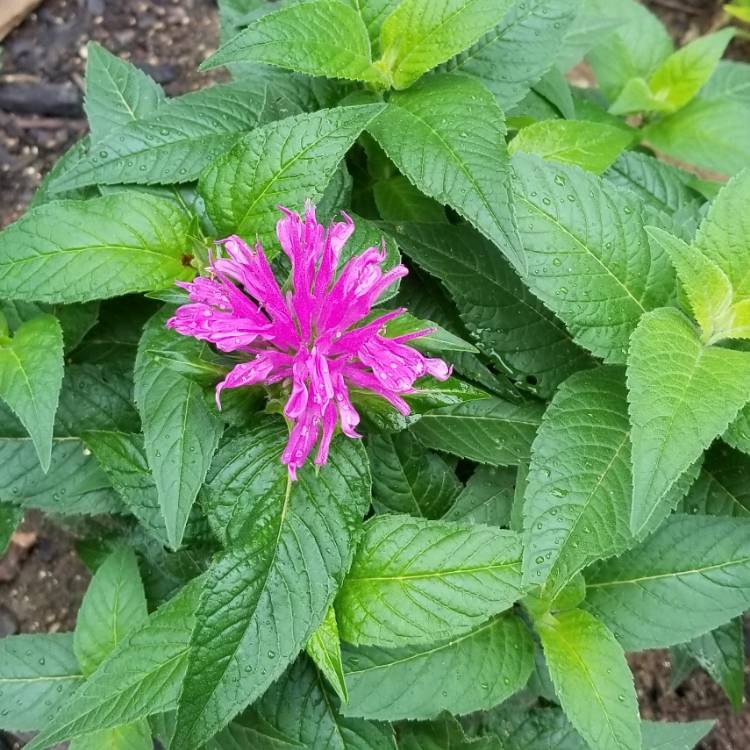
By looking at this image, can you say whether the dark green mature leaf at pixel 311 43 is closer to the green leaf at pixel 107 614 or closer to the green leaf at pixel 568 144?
the green leaf at pixel 568 144

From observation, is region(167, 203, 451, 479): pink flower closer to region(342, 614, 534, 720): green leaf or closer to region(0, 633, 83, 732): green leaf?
region(342, 614, 534, 720): green leaf

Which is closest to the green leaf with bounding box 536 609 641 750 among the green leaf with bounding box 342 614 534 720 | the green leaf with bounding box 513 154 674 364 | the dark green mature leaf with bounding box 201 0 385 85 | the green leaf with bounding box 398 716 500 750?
the green leaf with bounding box 342 614 534 720

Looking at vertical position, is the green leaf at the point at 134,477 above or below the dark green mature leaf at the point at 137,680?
above

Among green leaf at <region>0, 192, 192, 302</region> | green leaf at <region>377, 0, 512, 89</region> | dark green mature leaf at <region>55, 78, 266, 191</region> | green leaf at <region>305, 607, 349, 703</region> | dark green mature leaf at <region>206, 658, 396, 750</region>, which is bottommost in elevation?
dark green mature leaf at <region>206, 658, 396, 750</region>

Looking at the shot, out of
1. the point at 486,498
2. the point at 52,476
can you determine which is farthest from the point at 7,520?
the point at 486,498

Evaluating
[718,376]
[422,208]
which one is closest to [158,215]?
[422,208]

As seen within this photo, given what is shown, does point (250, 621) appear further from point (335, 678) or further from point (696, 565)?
point (696, 565)

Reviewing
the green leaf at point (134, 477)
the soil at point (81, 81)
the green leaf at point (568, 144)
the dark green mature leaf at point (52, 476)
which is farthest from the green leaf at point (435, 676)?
the soil at point (81, 81)
